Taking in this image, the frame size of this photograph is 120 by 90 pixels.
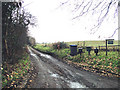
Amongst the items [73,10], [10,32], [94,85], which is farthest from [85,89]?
[10,32]

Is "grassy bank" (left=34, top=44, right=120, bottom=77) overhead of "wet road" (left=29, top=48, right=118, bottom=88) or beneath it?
overhead

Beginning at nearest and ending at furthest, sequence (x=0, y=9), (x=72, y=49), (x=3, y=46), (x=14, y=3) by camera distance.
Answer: (x=0, y=9), (x=3, y=46), (x=14, y=3), (x=72, y=49)

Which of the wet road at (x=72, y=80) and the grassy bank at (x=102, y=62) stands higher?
the grassy bank at (x=102, y=62)

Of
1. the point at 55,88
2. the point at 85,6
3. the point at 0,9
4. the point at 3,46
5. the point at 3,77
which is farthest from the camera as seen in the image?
the point at 3,46

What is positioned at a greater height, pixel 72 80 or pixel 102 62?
pixel 102 62

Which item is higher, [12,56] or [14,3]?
[14,3]

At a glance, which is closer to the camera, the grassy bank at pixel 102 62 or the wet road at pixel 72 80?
the wet road at pixel 72 80

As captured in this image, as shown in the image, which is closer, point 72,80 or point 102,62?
point 72,80

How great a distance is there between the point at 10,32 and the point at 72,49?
258 inches

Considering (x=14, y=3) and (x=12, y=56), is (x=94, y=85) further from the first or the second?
(x=14, y=3)

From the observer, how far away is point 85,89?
3029 mm

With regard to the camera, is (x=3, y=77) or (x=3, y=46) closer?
(x=3, y=77)

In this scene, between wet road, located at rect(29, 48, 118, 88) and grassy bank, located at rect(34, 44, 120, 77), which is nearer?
wet road, located at rect(29, 48, 118, 88)

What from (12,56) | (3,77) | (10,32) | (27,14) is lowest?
(3,77)
